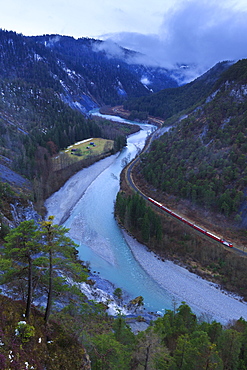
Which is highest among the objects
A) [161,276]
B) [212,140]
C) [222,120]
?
[222,120]

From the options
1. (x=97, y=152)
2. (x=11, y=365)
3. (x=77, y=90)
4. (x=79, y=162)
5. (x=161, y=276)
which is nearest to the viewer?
(x=11, y=365)

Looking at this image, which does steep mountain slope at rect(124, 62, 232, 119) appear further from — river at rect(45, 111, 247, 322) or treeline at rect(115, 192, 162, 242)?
treeline at rect(115, 192, 162, 242)

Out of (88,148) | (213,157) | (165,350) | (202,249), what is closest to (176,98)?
(88,148)

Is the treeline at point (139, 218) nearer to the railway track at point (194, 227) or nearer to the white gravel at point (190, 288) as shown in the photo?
the white gravel at point (190, 288)

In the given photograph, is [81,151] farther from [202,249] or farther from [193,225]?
[202,249]

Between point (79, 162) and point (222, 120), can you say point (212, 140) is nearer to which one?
point (222, 120)

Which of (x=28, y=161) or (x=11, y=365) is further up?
(x=28, y=161)

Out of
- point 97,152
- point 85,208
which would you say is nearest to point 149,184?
point 85,208
